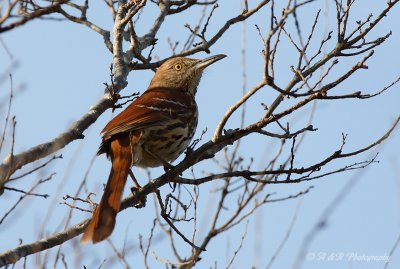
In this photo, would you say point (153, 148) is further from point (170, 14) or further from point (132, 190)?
point (170, 14)

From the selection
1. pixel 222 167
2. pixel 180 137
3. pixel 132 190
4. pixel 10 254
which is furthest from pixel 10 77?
pixel 222 167

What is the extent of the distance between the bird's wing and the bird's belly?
80 mm

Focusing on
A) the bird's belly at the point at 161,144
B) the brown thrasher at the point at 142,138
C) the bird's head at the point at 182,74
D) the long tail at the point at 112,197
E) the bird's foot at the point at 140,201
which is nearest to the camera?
the long tail at the point at 112,197

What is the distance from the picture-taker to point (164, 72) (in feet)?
25.0

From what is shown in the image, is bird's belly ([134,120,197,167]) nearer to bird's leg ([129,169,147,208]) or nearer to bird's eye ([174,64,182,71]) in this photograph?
bird's leg ([129,169,147,208])

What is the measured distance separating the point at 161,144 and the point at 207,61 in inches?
60.9

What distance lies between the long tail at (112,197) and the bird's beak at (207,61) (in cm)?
155

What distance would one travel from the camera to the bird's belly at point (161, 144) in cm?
607

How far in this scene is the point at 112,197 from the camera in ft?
17.4

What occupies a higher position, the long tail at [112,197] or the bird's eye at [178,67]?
the bird's eye at [178,67]

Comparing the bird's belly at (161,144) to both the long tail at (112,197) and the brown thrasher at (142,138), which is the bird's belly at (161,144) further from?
the long tail at (112,197)

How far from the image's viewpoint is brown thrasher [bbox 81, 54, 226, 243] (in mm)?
5148

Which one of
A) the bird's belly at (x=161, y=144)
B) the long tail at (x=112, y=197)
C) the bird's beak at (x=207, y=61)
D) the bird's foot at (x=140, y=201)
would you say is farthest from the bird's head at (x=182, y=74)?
the bird's foot at (x=140, y=201)

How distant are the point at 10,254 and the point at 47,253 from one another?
1.16ft
